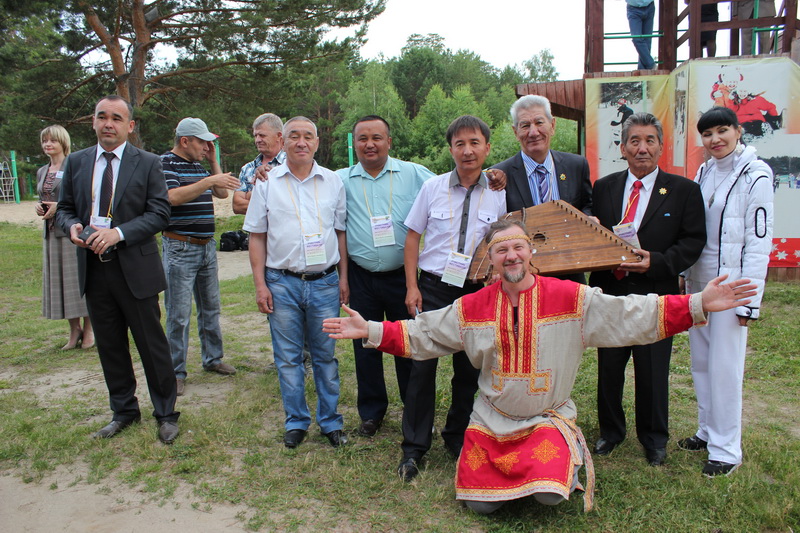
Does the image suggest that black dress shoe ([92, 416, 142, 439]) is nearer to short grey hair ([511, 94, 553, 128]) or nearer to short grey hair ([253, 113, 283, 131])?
short grey hair ([253, 113, 283, 131])

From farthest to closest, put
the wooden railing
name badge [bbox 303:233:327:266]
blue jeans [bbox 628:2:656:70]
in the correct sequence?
1. blue jeans [bbox 628:2:656:70]
2. the wooden railing
3. name badge [bbox 303:233:327:266]

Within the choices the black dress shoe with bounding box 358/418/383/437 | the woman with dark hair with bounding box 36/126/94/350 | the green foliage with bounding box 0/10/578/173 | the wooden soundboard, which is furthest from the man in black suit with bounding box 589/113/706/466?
the green foliage with bounding box 0/10/578/173

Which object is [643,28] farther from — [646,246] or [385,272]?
[385,272]

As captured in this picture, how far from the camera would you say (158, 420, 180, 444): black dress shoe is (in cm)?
401

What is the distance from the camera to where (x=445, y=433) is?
3.88 m

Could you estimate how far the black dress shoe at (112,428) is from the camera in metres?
4.10

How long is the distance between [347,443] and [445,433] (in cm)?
67

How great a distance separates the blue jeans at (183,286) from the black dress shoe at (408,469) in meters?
2.26

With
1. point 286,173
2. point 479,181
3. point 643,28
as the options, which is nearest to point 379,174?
point 286,173

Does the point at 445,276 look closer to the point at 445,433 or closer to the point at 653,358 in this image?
the point at 445,433

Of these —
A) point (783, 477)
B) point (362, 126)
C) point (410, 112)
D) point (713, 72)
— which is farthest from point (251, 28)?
point (410, 112)

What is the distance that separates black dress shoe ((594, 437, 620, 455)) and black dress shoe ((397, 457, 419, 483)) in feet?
3.81

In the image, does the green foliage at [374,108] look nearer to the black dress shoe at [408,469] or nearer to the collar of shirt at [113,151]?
the collar of shirt at [113,151]

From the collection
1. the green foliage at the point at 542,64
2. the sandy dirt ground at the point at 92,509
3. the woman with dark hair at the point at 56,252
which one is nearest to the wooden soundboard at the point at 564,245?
the sandy dirt ground at the point at 92,509
